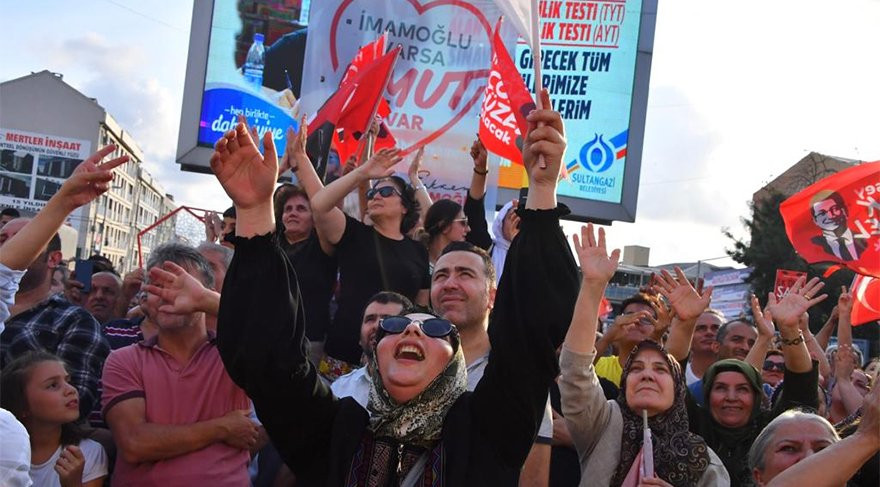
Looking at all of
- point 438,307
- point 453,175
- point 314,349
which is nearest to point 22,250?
point 438,307

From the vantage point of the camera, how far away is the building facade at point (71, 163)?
21547mm

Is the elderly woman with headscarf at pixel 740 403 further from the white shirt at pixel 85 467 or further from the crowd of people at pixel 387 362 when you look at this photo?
the white shirt at pixel 85 467

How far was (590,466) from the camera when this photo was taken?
361 centimetres

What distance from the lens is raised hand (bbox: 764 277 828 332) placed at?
475 cm

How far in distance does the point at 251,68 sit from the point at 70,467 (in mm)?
7772

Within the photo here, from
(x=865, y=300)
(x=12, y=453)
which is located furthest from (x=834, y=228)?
(x=12, y=453)

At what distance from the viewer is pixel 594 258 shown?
3.12 m

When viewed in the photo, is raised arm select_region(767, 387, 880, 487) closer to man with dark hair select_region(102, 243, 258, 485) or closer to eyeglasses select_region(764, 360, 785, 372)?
man with dark hair select_region(102, 243, 258, 485)

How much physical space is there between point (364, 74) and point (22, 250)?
390cm

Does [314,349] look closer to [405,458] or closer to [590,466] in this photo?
[590,466]

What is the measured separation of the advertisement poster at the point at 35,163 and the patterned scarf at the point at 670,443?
19.8 meters

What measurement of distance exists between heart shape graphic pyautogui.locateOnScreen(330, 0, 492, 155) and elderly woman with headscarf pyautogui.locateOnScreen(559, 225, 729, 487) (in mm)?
5878

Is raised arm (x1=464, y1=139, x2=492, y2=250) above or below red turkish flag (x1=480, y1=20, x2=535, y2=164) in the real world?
below

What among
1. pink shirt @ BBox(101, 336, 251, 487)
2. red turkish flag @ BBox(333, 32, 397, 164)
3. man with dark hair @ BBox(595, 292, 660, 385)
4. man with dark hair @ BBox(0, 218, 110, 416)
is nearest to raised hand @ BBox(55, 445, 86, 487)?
pink shirt @ BBox(101, 336, 251, 487)
